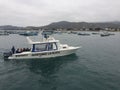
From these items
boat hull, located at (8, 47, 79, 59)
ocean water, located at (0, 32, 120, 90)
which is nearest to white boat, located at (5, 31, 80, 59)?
boat hull, located at (8, 47, 79, 59)

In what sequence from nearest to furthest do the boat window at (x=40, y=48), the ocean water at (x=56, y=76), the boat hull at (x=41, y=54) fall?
the ocean water at (x=56, y=76) < the boat hull at (x=41, y=54) < the boat window at (x=40, y=48)

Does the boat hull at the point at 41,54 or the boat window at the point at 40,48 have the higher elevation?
the boat window at the point at 40,48

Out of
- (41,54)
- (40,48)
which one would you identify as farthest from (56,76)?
(40,48)

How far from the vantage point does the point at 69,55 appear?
1154 inches

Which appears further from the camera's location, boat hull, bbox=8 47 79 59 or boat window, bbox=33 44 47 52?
boat window, bbox=33 44 47 52

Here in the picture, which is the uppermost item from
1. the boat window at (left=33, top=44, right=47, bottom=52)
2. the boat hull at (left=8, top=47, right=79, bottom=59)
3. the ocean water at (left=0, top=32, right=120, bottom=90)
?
the boat window at (left=33, top=44, right=47, bottom=52)

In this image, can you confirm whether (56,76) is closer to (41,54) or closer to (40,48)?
(41,54)

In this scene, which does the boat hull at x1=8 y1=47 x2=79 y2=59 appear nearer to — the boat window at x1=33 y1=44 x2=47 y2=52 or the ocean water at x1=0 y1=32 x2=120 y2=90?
the boat window at x1=33 y1=44 x2=47 y2=52

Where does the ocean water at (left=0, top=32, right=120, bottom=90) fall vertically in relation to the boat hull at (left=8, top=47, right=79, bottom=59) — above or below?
below

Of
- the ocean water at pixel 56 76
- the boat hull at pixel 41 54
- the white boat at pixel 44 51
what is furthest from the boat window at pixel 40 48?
the ocean water at pixel 56 76

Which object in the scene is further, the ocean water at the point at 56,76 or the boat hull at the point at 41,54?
the boat hull at the point at 41,54

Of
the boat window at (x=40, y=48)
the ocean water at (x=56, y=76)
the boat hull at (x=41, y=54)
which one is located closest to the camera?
the ocean water at (x=56, y=76)

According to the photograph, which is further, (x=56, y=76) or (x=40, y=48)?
(x=40, y=48)

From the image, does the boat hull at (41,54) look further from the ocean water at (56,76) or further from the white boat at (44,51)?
the ocean water at (56,76)
